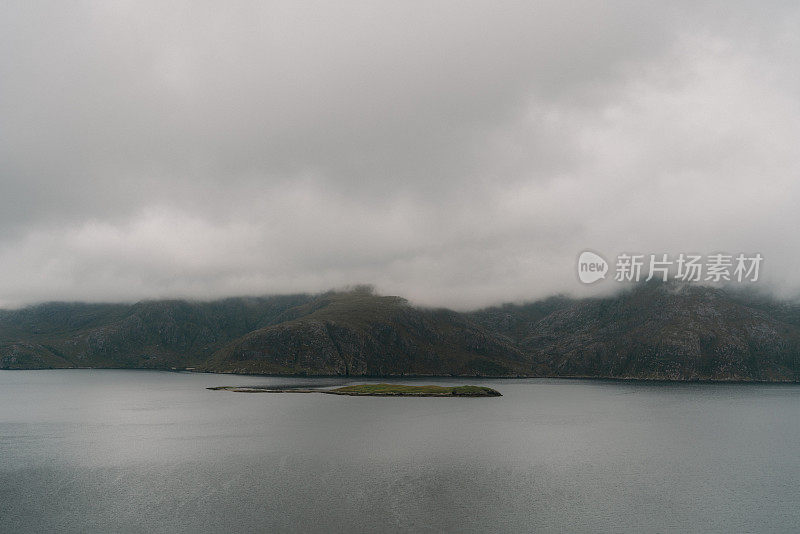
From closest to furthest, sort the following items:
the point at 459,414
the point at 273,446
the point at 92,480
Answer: the point at 92,480 → the point at 273,446 → the point at 459,414

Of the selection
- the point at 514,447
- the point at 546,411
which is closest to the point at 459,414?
the point at 546,411

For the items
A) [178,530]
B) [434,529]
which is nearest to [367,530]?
[434,529]

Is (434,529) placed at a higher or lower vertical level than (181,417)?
higher

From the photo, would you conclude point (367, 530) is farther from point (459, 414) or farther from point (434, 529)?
point (459, 414)

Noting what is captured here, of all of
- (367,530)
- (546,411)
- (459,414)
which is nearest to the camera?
(367,530)

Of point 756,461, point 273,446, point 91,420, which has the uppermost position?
point 756,461

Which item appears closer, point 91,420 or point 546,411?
point 91,420
